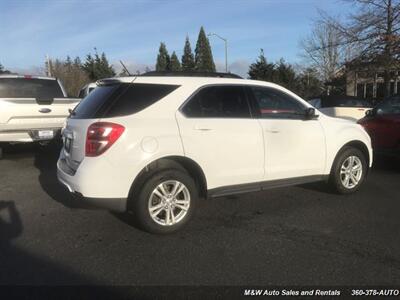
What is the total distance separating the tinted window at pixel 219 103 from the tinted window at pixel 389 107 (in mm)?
4364

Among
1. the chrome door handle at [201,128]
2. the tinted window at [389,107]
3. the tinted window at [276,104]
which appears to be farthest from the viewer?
the tinted window at [389,107]

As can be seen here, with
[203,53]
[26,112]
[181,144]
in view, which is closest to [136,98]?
[181,144]

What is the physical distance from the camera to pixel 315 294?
12.1 ft

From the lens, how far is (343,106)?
46.9 ft

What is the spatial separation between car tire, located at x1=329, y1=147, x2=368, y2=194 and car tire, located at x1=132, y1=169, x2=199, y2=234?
235cm

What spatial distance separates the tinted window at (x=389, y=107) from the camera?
8844mm

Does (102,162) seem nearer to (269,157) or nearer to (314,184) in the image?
(269,157)

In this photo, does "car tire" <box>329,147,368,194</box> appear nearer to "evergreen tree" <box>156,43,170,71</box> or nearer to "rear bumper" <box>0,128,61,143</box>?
"rear bumper" <box>0,128,61,143</box>

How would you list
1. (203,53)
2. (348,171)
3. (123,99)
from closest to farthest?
(123,99)
(348,171)
(203,53)

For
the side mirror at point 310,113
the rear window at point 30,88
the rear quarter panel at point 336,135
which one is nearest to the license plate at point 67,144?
the side mirror at point 310,113

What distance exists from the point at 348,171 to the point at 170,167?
9.80 feet

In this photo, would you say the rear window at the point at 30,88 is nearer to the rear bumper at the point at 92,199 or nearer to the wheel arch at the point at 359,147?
the rear bumper at the point at 92,199

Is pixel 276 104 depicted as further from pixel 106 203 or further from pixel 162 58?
pixel 162 58

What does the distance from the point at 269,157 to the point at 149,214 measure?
A: 175cm
